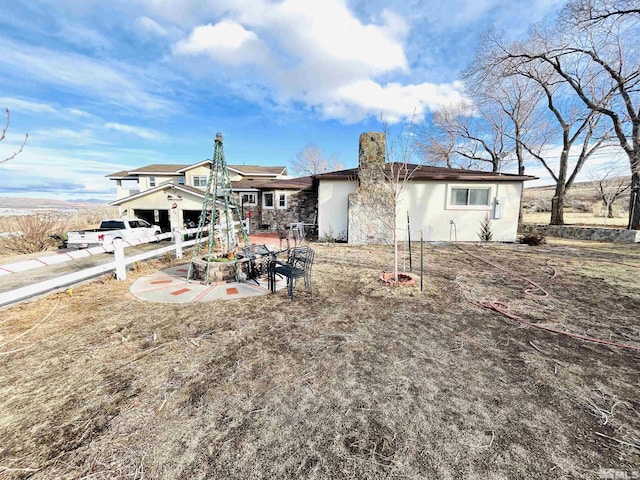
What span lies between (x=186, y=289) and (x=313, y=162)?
38.9 meters

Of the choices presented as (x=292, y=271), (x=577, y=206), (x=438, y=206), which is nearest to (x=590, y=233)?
(x=438, y=206)

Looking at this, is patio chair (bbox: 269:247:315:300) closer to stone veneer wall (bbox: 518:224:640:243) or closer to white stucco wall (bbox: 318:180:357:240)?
white stucco wall (bbox: 318:180:357:240)

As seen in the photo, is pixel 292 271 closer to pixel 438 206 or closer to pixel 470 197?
pixel 438 206

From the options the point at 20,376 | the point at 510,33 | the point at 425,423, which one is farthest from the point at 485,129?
the point at 20,376

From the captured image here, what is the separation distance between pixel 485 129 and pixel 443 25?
1332 centimetres

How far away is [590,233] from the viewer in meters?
13.7

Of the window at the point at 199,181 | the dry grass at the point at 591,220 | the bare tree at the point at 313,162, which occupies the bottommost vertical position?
the dry grass at the point at 591,220

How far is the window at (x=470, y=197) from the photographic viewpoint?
472 inches

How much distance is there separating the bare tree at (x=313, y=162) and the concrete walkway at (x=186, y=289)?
122 ft

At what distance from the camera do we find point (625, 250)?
10.5m

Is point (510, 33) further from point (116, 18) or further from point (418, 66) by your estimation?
point (116, 18)

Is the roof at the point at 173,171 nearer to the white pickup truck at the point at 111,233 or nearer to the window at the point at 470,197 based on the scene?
the white pickup truck at the point at 111,233

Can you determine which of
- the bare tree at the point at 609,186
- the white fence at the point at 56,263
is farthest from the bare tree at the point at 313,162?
A: the white fence at the point at 56,263

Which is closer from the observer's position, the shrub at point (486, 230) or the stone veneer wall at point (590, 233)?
the shrub at point (486, 230)
